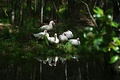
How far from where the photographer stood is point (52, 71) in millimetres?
10523

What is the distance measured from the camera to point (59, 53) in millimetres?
12898

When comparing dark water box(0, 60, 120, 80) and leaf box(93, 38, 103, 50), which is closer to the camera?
leaf box(93, 38, 103, 50)

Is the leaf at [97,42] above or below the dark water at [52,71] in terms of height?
above

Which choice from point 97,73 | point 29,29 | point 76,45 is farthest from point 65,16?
point 97,73

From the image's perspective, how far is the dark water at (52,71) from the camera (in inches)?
375

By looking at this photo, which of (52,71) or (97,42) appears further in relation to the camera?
(52,71)

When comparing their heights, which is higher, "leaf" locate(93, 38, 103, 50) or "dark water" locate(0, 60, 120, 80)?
"leaf" locate(93, 38, 103, 50)

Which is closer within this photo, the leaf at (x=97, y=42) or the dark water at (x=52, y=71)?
the leaf at (x=97, y=42)

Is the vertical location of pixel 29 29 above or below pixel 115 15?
below

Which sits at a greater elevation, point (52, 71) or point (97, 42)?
point (97, 42)

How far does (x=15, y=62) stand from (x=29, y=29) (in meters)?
4.37

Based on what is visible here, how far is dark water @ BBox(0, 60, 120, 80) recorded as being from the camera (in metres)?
9.52

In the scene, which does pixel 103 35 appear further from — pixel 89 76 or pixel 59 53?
pixel 59 53

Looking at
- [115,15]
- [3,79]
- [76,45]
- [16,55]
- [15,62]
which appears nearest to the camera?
[115,15]
